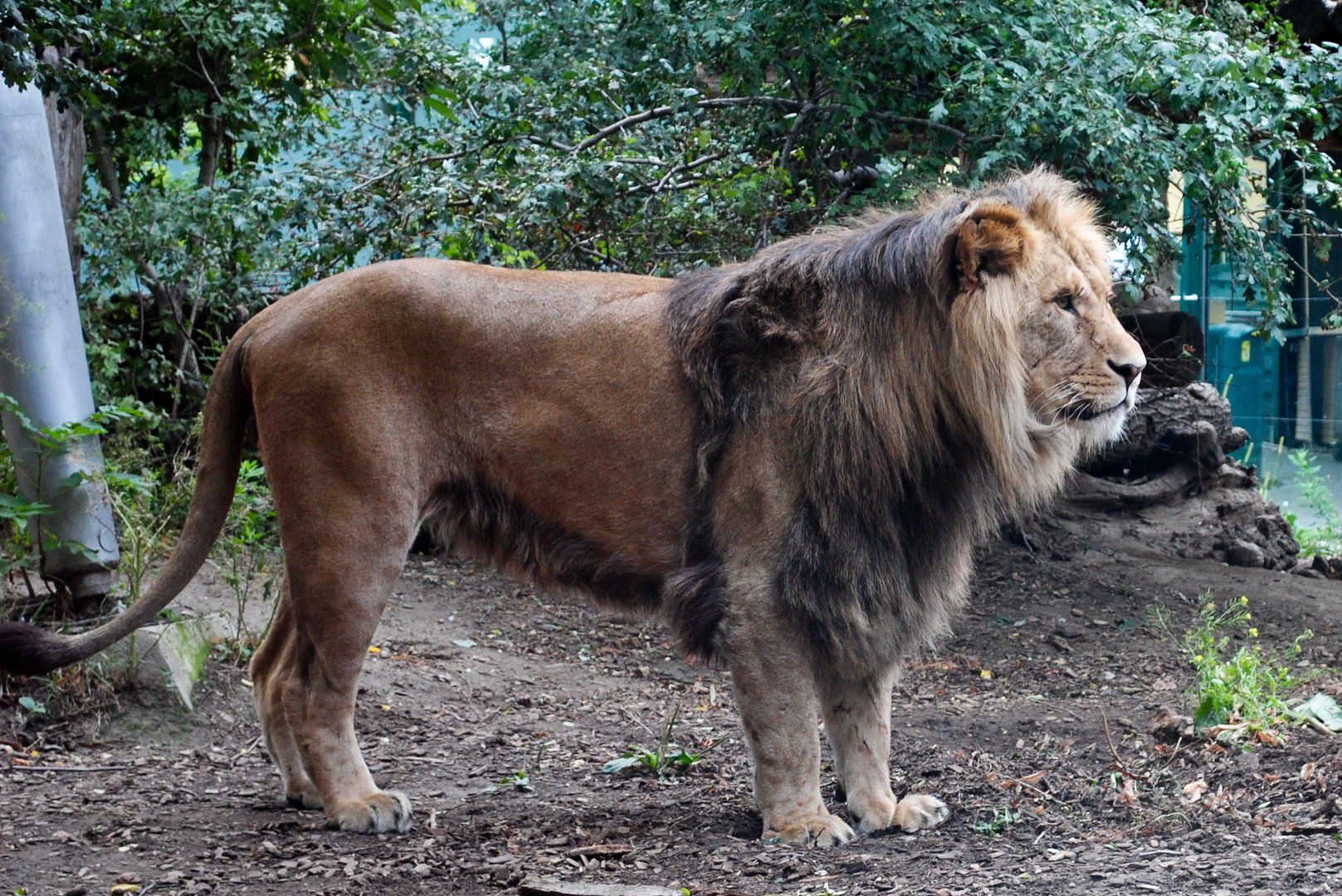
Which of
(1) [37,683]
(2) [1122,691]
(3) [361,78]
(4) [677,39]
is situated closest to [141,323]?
(3) [361,78]

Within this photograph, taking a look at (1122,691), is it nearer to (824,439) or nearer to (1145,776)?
(1145,776)

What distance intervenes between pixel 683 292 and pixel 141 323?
522 cm

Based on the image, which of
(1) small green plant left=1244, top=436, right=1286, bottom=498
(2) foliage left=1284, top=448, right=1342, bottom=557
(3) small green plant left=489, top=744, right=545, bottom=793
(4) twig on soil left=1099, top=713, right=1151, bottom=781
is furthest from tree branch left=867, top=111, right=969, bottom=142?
(1) small green plant left=1244, top=436, right=1286, bottom=498

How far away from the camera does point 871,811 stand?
356 cm

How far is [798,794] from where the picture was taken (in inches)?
133

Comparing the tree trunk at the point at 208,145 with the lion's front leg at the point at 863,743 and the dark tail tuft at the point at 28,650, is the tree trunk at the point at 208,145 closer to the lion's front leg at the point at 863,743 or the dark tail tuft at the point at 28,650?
the dark tail tuft at the point at 28,650

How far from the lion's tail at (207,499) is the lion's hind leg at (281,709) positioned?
1.01ft

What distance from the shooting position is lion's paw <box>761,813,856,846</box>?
3.36 metres

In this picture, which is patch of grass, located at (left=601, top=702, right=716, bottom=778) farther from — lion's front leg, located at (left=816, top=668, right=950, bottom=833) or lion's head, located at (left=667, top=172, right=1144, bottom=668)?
lion's head, located at (left=667, top=172, right=1144, bottom=668)

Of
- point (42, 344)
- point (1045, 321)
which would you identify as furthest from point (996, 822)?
point (42, 344)

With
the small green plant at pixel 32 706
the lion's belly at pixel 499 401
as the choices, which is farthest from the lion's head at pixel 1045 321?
the small green plant at pixel 32 706

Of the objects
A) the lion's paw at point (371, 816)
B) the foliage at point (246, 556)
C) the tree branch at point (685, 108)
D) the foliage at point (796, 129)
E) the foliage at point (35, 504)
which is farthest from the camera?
the tree branch at point (685, 108)

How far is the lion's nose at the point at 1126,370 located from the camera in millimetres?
3270

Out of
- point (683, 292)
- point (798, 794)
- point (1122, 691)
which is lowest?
point (1122, 691)
